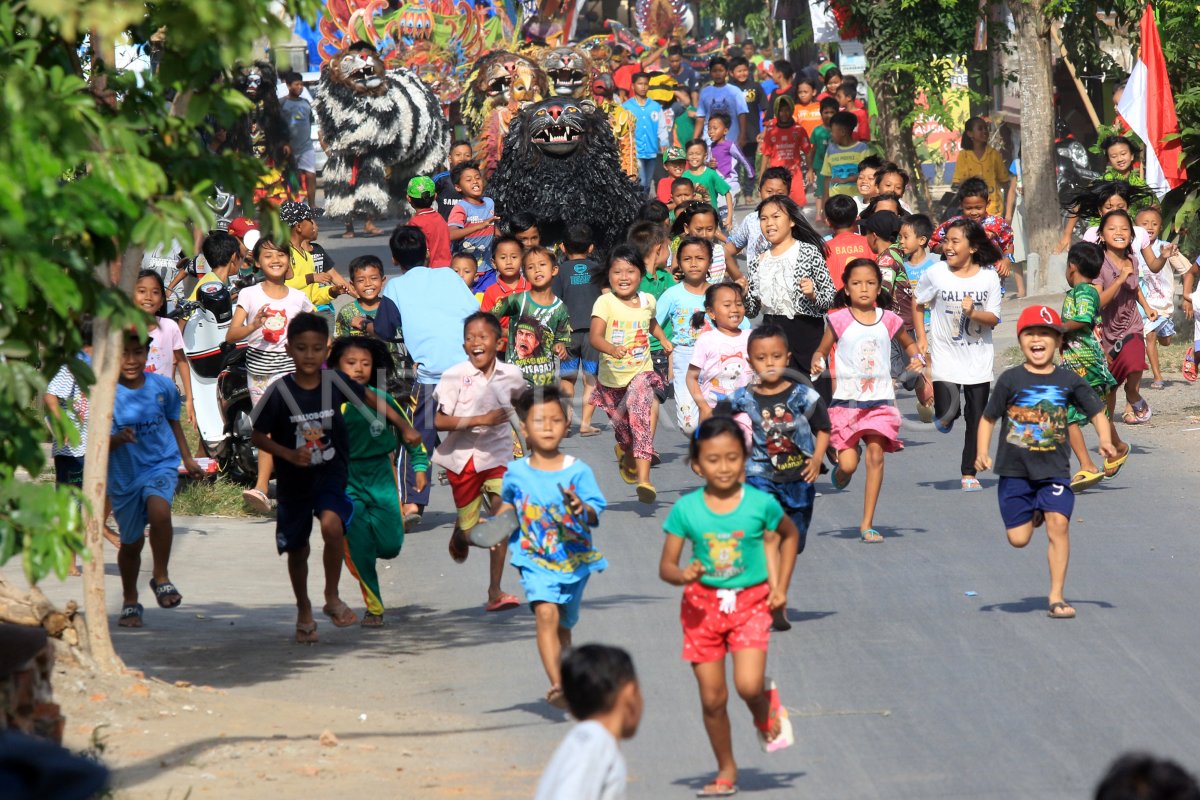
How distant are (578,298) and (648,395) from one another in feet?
6.85

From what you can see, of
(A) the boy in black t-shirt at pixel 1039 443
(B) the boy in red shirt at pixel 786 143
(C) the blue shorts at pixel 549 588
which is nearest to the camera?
(C) the blue shorts at pixel 549 588

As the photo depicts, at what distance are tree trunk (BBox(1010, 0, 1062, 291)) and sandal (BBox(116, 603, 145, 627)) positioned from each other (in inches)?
499

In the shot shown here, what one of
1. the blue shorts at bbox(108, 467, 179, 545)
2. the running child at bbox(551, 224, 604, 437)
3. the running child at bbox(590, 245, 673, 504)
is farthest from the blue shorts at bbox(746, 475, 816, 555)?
the running child at bbox(551, 224, 604, 437)

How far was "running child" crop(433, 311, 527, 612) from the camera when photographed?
370 inches

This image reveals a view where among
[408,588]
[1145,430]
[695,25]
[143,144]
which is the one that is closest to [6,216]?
[143,144]

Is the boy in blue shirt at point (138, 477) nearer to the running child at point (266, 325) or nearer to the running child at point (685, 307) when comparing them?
the running child at point (266, 325)

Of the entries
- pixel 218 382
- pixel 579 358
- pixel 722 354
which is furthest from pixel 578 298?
pixel 722 354

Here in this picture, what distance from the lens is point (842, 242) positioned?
520 inches

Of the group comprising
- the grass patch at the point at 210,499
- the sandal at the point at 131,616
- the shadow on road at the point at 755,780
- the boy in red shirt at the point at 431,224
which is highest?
the boy in red shirt at the point at 431,224

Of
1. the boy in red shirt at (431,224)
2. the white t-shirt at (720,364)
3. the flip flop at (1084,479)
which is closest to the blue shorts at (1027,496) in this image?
the flip flop at (1084,479)

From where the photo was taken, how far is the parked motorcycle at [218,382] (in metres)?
12.5

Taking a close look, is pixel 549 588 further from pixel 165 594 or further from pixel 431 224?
pixel 431 224

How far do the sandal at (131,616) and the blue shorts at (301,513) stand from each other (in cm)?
82

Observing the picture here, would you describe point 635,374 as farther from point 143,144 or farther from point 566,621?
point 143,144
